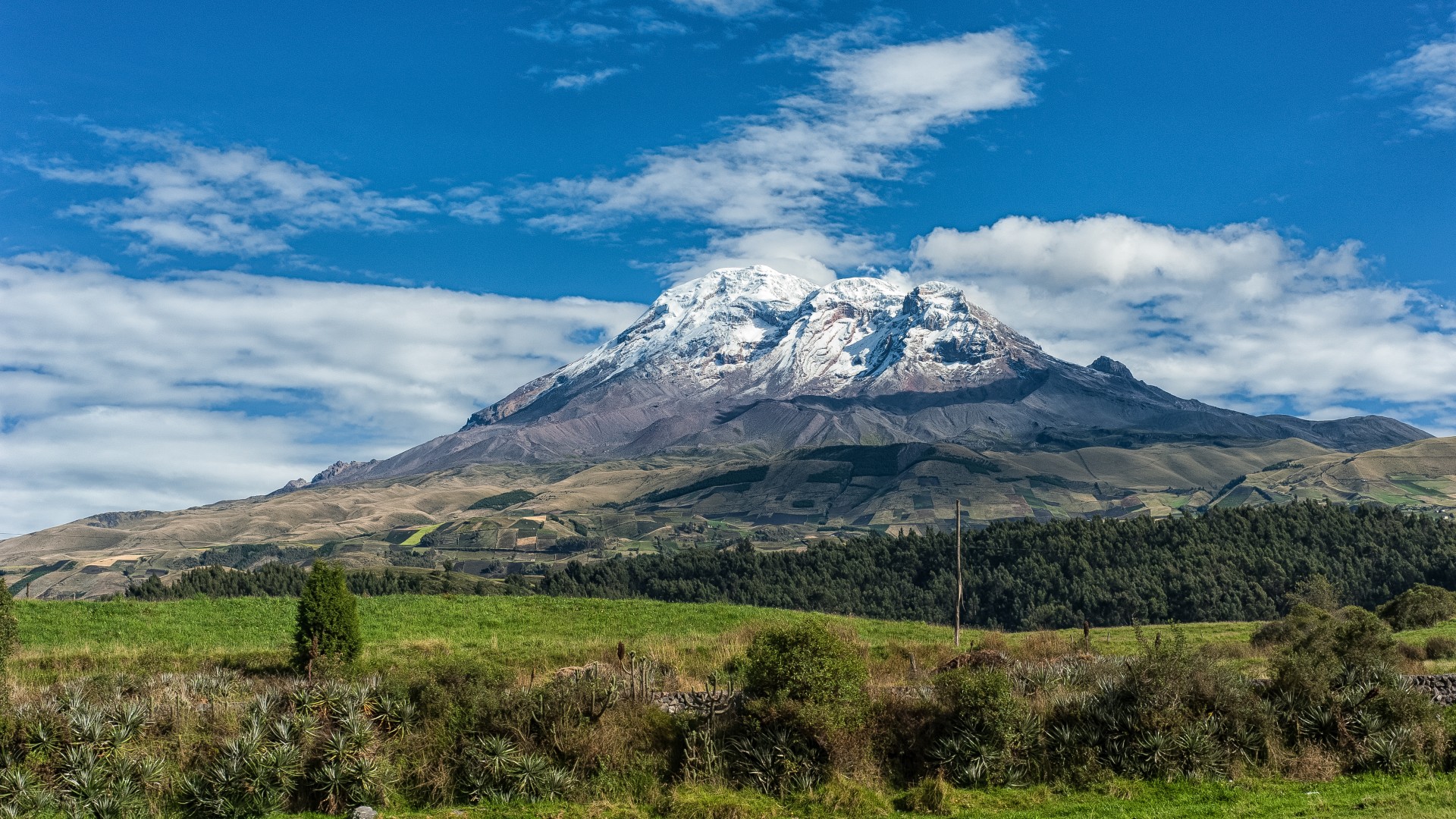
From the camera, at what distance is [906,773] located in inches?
765

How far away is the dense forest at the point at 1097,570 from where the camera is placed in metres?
92.6

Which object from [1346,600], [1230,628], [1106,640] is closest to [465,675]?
[1106,640]

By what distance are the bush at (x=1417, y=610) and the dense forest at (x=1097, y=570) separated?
45.1m

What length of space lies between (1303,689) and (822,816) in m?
10.0

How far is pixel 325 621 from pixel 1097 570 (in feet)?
294

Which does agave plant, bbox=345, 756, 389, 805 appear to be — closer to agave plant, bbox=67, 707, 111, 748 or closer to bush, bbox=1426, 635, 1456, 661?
agave plant, bbox=67, 707, 111, 748

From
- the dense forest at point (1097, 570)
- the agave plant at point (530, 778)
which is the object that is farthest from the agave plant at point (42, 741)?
the dense forest at point (1097, 570)

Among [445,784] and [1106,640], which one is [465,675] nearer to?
[445,784]

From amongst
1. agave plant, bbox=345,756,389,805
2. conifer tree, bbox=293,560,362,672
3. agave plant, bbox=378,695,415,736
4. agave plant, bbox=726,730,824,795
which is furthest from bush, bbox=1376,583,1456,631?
agave plant, bbox=345,756,389,805

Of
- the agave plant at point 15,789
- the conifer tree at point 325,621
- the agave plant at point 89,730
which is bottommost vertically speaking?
the agave plant at point 15,789

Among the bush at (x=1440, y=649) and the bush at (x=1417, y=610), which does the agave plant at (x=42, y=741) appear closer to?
the bush at (x=1440, y=649)

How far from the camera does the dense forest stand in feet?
304

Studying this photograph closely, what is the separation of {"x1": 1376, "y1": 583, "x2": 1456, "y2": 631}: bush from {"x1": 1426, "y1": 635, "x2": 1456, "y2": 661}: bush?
961 centimetres

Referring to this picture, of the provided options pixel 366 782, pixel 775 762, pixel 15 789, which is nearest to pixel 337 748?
pixel 366 782
